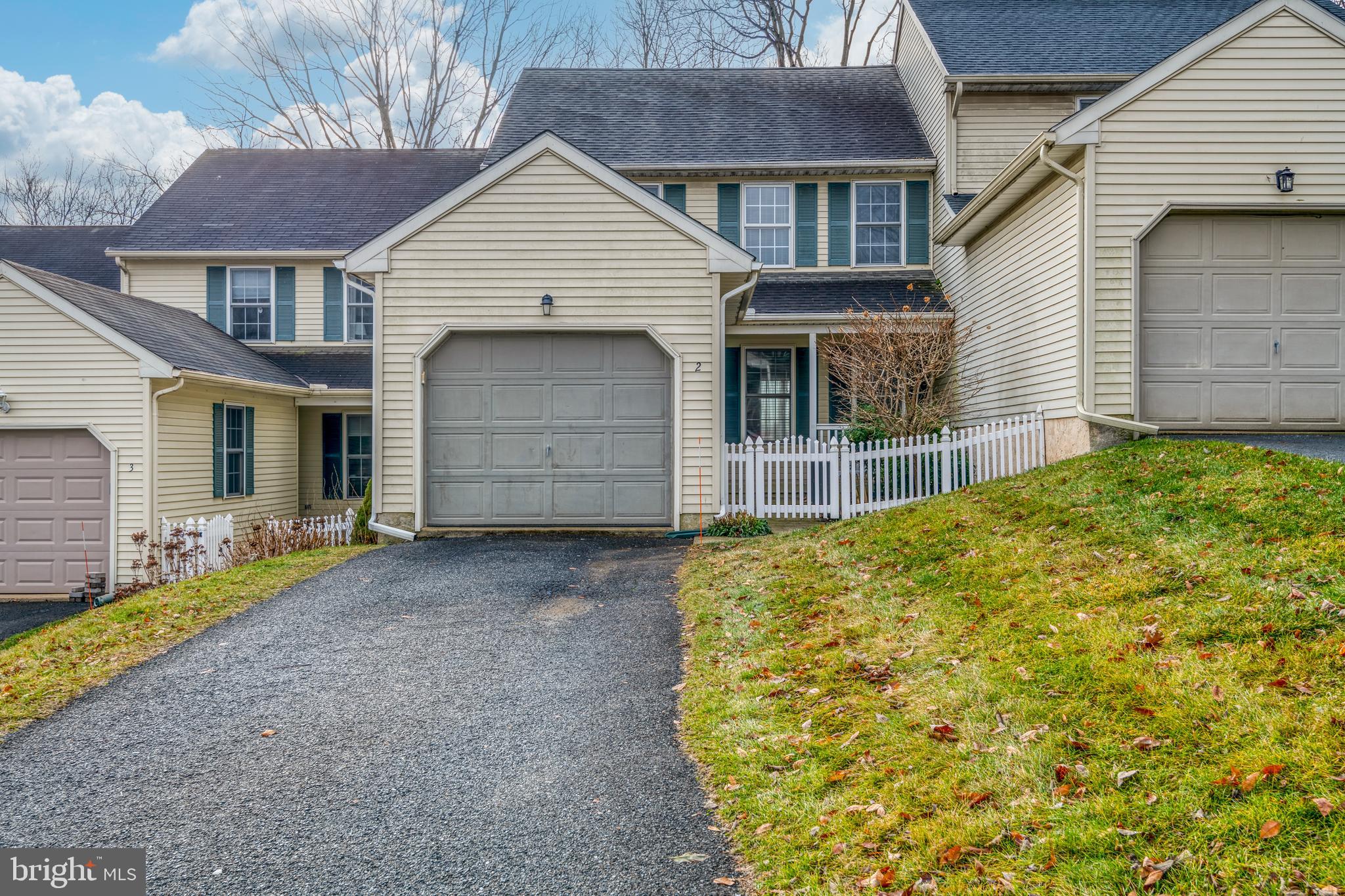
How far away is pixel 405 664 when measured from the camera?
593 cm

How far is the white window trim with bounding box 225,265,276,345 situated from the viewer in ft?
57.5

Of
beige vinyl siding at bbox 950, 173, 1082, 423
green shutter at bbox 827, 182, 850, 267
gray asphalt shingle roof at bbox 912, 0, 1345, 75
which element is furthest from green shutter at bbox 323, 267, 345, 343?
gray asphalt shingle roof at bbox 912, 0, 1345, 75

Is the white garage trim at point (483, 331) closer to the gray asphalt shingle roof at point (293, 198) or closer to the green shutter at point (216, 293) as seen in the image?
the gray asphalt shingle roof at point (293, 198)

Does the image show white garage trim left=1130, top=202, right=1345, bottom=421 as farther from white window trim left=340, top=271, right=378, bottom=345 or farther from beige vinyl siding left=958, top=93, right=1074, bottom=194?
white window trim left=340, top=271, right=378, bottom=345

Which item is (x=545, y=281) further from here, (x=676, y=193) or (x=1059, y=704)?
(x=1059, y=704)

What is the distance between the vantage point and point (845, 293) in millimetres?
15711

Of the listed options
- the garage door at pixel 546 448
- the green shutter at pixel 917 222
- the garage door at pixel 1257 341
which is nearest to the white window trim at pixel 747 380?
the green shutter at pixel 917 222

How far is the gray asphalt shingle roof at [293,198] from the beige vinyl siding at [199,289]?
1.45 ft

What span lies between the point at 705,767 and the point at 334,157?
66.7ft

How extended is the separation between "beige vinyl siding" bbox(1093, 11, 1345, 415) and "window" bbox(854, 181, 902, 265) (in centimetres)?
704

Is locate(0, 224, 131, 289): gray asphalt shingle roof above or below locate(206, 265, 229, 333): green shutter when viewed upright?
above

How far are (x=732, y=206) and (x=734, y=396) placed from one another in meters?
3.74

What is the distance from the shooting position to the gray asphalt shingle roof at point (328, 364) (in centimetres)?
1658

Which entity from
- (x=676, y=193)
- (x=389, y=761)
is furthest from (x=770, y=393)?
(x=389, y=761)
